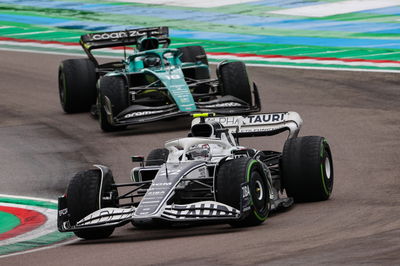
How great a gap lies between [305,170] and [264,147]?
592 cm

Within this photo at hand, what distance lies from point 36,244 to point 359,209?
432 centimetres

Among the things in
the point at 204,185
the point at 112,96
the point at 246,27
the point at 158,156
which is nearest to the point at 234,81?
the point at 112,96

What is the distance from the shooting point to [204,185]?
14.3 m

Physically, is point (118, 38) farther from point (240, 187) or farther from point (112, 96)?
point (240, 187)

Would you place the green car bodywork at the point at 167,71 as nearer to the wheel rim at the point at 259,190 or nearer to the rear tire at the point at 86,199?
the rear tire at the point at 86,199

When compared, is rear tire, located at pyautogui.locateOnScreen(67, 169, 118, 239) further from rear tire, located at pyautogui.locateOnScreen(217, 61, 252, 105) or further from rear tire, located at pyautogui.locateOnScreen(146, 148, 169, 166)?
rear tire, located at pyautogui.locateOnScreen(217, 61, 252, 105)

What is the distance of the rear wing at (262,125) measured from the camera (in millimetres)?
16828

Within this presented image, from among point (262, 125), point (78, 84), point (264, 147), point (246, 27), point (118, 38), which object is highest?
point (118, 38)

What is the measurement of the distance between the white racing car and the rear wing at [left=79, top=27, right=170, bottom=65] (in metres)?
10.2

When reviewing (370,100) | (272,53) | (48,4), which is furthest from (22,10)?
(370,100)

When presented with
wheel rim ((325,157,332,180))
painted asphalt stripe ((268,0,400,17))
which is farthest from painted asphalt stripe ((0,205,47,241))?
painted asphalt stripe ((268,0,400,17))

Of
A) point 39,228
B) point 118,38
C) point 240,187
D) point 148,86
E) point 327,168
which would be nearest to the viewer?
point 240,187

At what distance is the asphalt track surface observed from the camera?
39.0ft

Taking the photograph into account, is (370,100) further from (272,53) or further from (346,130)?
(272,53)
